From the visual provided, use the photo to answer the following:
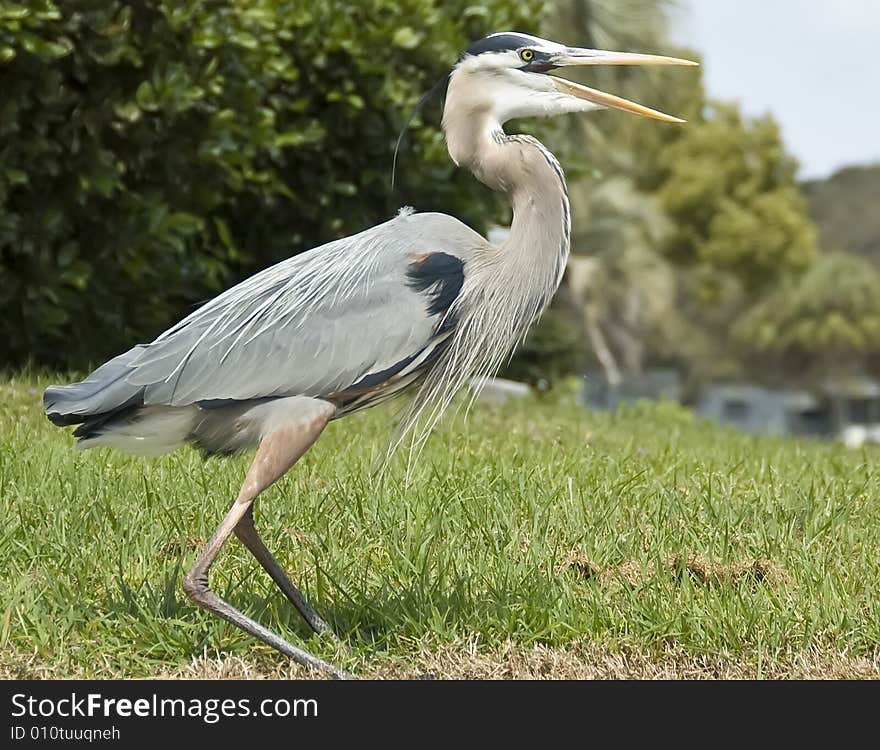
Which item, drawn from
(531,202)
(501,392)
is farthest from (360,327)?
(501,392)

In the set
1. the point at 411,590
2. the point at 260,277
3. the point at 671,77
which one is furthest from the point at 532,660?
the point at 671,77

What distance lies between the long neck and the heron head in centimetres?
10

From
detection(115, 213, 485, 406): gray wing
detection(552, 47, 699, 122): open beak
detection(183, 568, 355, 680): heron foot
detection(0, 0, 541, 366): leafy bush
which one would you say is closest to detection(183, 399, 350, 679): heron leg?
detection(183, 568, 355, 680): heron foot

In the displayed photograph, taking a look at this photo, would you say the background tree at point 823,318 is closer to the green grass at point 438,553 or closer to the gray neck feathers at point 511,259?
the green grass at point 438,553

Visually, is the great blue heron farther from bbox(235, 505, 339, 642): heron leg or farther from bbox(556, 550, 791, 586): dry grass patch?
bbox(556, 550, 791, 586): dry grass patch

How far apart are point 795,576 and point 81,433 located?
8.35 feet

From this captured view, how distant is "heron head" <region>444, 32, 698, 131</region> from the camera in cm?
394

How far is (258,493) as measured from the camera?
11.9 feet

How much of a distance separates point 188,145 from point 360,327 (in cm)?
478

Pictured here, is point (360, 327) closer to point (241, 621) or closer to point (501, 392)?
point (241, 621)

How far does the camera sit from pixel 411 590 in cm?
414
